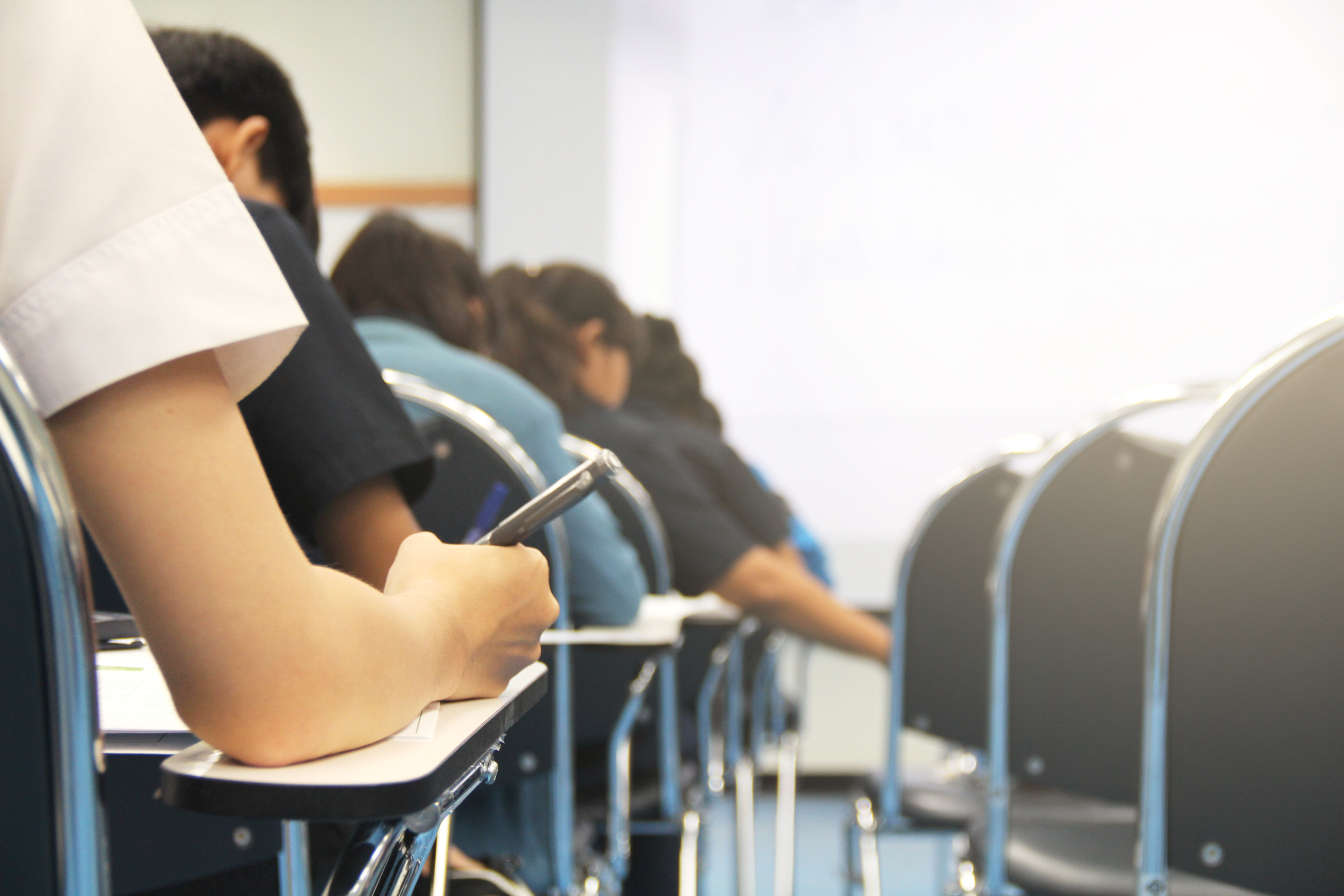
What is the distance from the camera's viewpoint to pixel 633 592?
136cm

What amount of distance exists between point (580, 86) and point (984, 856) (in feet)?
8.51

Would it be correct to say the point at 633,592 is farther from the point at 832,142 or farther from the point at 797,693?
the point at 832,142

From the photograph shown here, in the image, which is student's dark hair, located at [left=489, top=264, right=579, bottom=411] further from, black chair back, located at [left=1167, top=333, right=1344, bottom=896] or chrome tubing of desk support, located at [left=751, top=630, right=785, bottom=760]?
black chair back, located at [left=1167, top=333, right=1344, bottom=896]

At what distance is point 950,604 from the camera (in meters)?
1.47

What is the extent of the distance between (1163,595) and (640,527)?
960mm

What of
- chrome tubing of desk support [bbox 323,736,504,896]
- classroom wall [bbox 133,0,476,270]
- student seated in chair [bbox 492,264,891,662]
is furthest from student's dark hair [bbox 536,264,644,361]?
chrome tubing of desk support [bbox 323,736,504,896]

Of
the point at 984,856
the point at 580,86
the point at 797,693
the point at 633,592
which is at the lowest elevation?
the point at 797,693

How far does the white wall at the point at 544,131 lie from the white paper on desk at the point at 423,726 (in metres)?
2.84

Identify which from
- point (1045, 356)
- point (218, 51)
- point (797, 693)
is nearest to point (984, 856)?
point (218, 51)

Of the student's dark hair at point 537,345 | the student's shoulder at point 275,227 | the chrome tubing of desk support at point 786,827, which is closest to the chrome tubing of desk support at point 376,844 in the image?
the student's shoulder at point 275,227

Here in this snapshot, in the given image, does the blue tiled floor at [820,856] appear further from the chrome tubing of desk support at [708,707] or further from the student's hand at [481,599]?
the student's hand at [481,599]

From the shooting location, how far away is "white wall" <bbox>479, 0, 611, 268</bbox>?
322 cm

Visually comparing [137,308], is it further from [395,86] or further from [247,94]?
[395,86]

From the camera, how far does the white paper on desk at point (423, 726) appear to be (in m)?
0.43
